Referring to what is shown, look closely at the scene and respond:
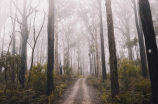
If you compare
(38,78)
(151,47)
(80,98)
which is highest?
(151,47)

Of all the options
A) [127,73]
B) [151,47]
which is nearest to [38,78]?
[127,73]

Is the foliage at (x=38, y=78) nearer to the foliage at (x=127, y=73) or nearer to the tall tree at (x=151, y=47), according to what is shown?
the foliage at (x=127, y=73)

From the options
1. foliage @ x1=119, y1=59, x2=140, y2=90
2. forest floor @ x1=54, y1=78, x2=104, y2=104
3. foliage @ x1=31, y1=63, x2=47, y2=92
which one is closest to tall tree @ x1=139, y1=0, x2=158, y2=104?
forest floor @ x1=54, y1=78, x2=104, y2=104

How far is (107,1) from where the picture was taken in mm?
6961

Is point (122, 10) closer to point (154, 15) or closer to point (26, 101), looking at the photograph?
point (154, 15)

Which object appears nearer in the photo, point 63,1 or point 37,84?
point 37,84

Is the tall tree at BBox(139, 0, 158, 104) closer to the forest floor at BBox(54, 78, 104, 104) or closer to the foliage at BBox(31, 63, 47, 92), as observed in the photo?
the forest floor at BBox(54, 78, 104, 104)

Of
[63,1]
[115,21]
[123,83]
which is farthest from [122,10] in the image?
[123,83]

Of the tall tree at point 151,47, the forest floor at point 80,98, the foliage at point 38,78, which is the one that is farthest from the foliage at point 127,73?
the foliage at point 38,78

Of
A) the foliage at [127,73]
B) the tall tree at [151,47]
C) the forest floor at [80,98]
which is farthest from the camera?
the foliage at [127,73]

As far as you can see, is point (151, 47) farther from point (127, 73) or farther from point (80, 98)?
point (80, 98)

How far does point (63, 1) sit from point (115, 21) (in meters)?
13.0

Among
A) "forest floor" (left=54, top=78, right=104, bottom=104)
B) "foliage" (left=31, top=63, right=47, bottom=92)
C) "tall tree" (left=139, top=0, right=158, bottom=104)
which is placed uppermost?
"tall tree" (left=139, top=0, right=158, bottom=104)

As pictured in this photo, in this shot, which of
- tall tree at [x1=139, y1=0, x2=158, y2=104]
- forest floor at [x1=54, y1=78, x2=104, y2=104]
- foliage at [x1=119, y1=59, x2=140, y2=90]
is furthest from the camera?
foliage at [x1=119, y1=59, x2=140, y2=90]
